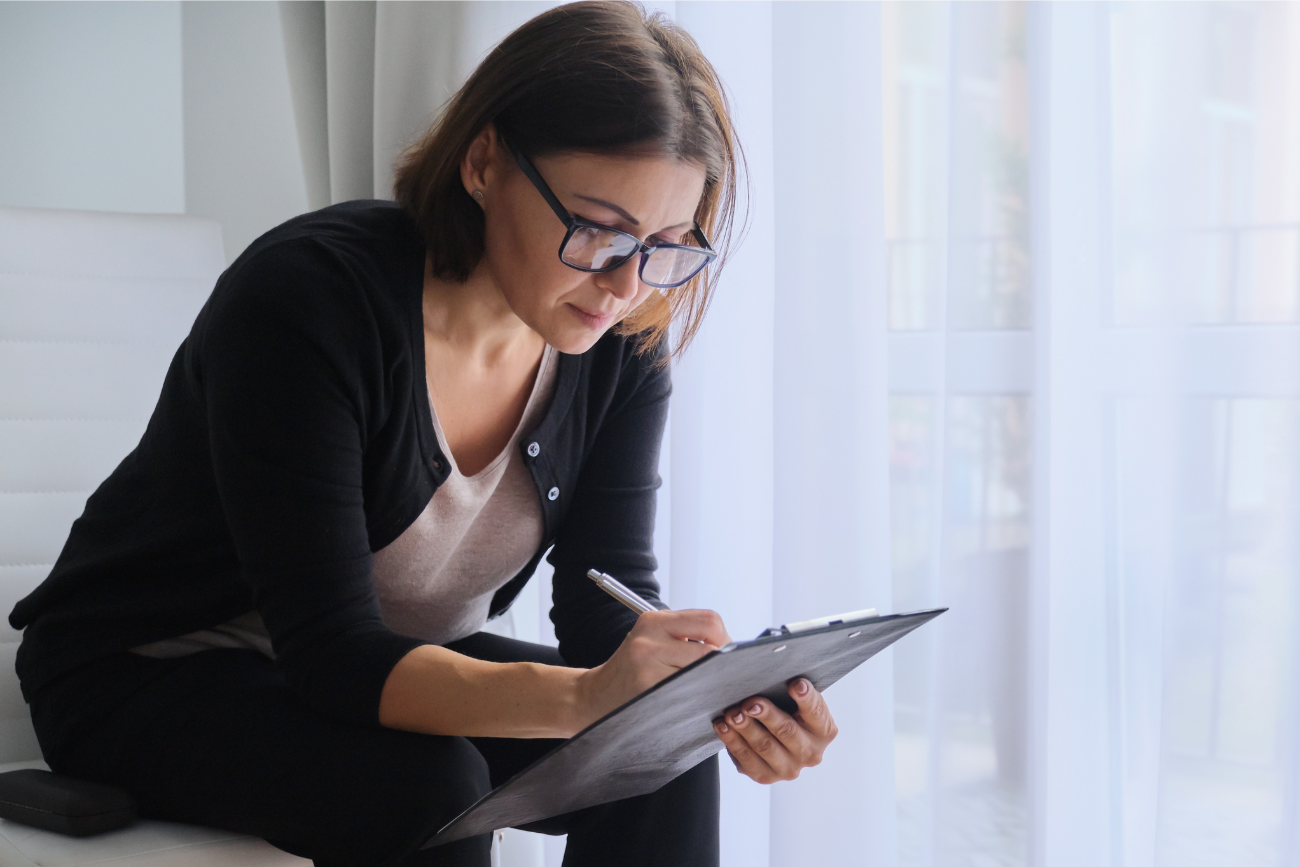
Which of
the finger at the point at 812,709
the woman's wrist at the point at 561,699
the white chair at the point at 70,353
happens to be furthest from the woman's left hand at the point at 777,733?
the white chair at the point at 70,353

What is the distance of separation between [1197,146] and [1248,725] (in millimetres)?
484

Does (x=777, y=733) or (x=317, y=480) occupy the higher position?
(x=317, y=480)

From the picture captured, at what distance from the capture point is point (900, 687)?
1.14m

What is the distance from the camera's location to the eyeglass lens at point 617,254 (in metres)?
0.87

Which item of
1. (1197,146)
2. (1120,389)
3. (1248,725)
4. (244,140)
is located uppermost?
(244,140)

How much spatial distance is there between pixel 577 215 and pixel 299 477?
11.6 inches

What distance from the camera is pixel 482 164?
3.11 ft

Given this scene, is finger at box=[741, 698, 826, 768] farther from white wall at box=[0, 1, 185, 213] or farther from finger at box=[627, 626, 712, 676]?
white wall at box=[0, 1, 185, 213]

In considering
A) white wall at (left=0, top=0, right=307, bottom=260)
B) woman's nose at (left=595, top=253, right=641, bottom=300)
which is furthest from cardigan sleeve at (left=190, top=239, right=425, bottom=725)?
white wall at (left=0, top=0, right=307, bottom=260)

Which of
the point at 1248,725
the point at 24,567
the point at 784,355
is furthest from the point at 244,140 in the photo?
the point at 1248,725

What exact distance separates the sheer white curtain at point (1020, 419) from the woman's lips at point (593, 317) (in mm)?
290

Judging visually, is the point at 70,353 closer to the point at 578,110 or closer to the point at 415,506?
the point at 415,506

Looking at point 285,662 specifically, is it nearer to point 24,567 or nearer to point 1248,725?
point 24,567

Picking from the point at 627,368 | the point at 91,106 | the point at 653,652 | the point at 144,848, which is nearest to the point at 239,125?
the point at 91,106
